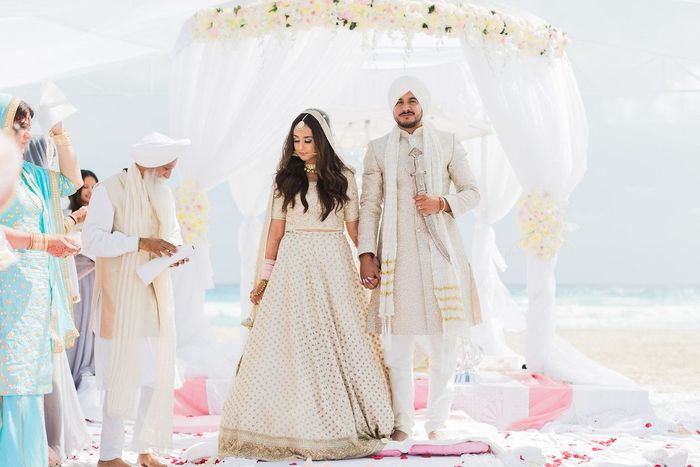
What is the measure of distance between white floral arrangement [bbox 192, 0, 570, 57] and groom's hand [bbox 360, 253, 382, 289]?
1.82 metres

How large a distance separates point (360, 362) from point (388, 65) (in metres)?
4.30

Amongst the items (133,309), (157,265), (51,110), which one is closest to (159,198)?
(157,265)

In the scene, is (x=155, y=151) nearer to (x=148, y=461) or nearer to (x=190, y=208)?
(x=148, y=461)

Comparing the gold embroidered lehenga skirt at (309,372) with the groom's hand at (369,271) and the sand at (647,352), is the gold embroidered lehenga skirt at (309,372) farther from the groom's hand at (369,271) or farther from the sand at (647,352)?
the sand at (647,352)

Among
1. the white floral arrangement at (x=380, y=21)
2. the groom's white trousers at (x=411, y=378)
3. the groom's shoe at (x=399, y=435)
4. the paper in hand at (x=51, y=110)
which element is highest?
the white floral arrangement at (x=380, y=21)

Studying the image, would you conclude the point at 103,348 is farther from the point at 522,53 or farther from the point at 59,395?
the point at 522,53

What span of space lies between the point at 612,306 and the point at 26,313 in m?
24.5

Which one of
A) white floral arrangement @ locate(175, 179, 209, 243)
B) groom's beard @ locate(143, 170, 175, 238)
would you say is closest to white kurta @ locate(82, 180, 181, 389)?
groom's beard @ locate(143, 170, 175, 238)

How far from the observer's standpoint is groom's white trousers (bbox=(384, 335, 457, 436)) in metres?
4.20

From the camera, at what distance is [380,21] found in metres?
5.46

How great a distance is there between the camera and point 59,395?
4125mm

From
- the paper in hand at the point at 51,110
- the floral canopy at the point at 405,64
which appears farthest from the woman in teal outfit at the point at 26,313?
the floral canopy at the point at 405,64

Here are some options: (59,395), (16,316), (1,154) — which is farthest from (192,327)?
(1,154)

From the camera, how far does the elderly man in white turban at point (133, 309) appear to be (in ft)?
13.1
